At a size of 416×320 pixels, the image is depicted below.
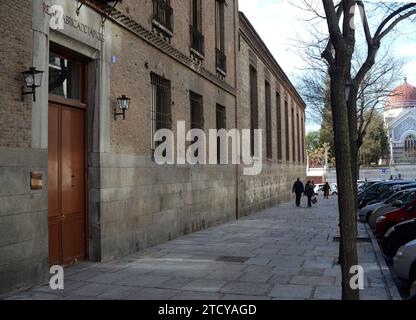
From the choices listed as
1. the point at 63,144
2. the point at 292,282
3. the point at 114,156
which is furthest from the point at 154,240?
the point at 292,282

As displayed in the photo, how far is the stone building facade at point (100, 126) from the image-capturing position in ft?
24.3

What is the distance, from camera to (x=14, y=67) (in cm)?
739

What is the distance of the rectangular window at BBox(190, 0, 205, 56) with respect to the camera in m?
16.2

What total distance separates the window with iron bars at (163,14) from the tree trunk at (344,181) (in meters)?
7.76

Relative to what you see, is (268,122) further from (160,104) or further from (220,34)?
(160,104)

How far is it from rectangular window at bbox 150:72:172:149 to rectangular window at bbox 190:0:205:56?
313 centimetres

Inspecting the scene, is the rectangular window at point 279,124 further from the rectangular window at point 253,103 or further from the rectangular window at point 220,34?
the rectangular window at point 220,34

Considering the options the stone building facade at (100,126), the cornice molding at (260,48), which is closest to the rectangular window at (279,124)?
the cornice molding at (260,48)

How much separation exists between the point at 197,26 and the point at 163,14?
357cm

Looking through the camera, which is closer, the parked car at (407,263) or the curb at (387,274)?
the curb at (387,274)

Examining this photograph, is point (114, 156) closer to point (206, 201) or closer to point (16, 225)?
point (16, 225)

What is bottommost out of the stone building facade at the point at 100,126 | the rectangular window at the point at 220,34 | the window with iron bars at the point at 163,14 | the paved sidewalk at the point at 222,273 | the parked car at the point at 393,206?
the paved sidewalk at the point at 222,273

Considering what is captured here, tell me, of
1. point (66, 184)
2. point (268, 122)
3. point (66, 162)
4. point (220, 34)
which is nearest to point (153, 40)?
point (66, 162)

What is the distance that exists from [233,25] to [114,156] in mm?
12696
